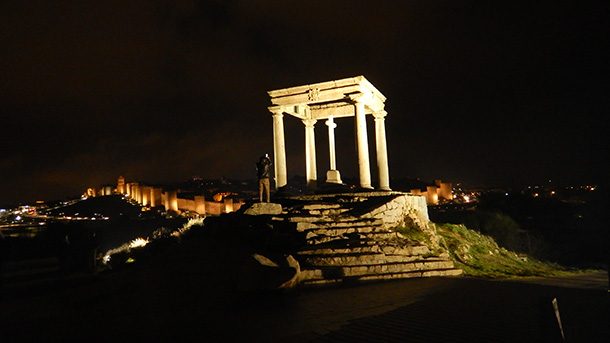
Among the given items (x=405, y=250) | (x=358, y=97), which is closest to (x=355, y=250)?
(x=405, y=250)

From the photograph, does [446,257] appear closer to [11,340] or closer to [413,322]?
[413,322]

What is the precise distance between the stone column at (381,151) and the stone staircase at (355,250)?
6.95m

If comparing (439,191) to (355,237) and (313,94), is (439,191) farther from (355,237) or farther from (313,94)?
(355,237)

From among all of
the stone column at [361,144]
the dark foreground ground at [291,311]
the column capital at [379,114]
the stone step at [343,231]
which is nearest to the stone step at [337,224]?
the stone step at [343,231]

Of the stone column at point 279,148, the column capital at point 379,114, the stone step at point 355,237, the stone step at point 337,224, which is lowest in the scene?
the stone step at point 355,237

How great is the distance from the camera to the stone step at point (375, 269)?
10.1 meters

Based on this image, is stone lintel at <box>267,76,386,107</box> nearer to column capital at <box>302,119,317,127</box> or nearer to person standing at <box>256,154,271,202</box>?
column capital at <box>302,119,317,127</box>

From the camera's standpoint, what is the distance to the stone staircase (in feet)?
33.9

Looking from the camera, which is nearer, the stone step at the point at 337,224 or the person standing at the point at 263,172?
the stone step at the point at 337,224

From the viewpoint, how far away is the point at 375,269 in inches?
412

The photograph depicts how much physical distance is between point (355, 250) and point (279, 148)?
11879 millimetres

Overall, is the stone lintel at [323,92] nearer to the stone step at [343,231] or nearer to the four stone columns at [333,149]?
the four stone columns at [333,149]

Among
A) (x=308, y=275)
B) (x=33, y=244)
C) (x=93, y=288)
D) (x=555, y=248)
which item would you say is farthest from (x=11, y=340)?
(x=555, y=248)

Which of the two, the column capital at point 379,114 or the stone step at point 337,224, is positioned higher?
the column capital at point 379,114
